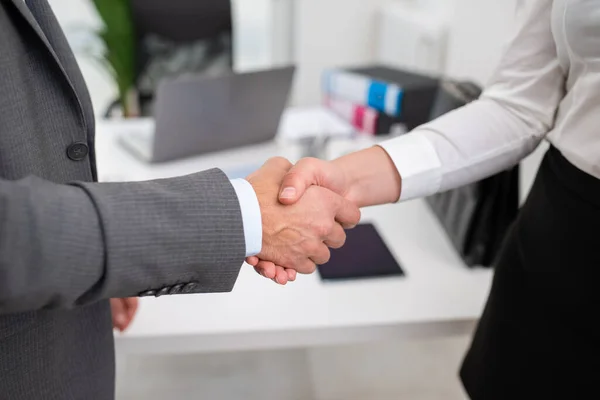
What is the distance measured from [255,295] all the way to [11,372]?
1.54ft

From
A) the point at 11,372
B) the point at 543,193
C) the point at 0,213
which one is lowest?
the point at 11,372

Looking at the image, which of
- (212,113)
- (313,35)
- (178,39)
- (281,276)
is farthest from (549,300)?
(313,35)

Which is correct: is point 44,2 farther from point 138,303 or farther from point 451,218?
point 451,218

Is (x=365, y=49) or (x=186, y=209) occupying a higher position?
(x=186, y=209)

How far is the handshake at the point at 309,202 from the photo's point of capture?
828mm

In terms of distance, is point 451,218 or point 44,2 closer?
point 44,2

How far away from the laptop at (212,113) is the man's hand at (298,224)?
59cm

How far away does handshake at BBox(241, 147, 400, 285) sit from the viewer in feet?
2.72

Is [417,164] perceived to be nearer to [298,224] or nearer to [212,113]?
[298,224]

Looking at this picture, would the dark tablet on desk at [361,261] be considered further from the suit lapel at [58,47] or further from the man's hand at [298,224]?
the suit lapel at [58,47]

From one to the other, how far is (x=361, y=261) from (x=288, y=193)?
37 centimetres

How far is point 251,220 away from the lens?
0.72 m

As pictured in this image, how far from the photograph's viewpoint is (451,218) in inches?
47.8

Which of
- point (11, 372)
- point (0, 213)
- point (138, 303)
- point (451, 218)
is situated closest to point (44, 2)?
point (0, 213)
